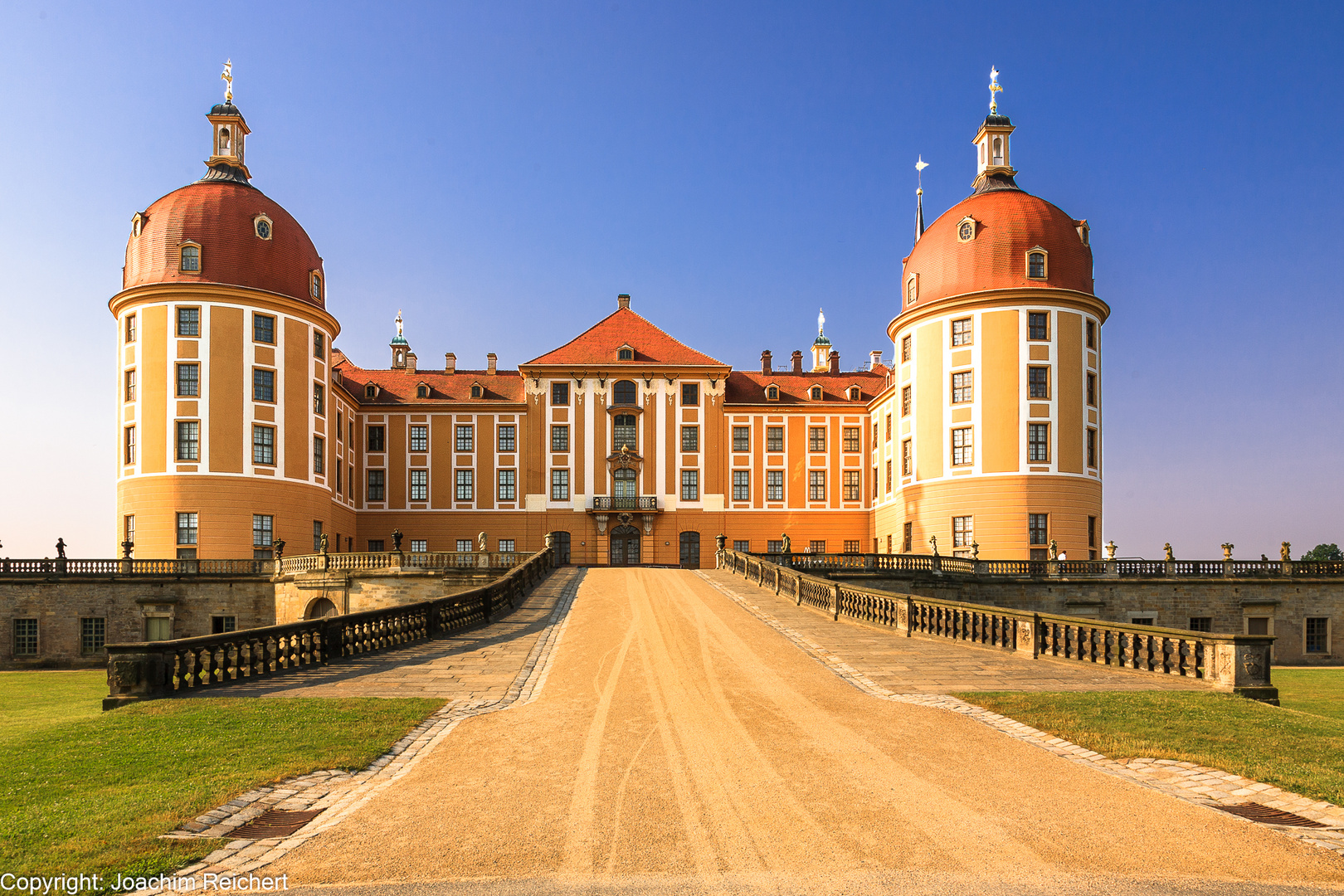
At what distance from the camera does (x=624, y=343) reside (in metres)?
57.7

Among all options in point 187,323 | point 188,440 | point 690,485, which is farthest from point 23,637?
point 690,485

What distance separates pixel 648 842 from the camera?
710cm

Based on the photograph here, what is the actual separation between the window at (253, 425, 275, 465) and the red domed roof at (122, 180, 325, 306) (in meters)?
7.03

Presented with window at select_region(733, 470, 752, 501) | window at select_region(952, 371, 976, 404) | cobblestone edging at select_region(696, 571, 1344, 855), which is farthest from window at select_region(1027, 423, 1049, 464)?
cobblestone edging at select_region(696, 571, 1344, 855)

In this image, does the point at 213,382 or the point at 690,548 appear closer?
the point at 213,382

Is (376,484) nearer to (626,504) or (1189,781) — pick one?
(626,504)

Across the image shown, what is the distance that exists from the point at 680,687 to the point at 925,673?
4.47 m

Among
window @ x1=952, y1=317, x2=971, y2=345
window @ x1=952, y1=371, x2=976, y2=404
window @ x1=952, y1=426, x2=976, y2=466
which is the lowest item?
window @ x1=952, y1=426, x2=976, y2=466

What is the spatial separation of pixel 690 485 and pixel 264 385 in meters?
25.4

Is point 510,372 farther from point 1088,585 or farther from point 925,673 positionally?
point 925,673

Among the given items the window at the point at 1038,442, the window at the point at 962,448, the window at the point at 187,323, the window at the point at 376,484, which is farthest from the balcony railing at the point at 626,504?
the window at the point at 187,323

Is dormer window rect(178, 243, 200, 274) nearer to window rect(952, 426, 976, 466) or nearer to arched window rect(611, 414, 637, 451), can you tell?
arched window rect(611, 414, 637, 451)

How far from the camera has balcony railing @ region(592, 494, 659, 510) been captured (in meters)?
56.2

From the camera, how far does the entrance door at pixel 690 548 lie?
186 ft
